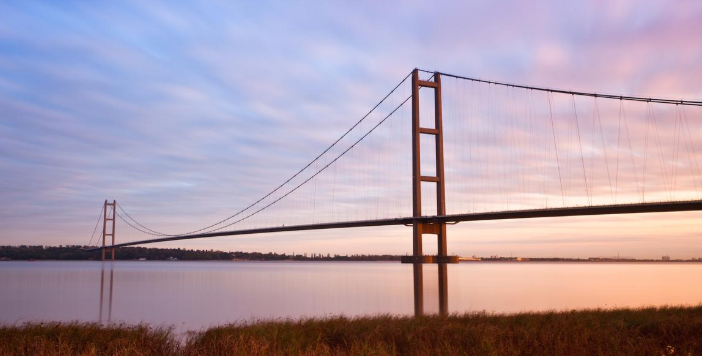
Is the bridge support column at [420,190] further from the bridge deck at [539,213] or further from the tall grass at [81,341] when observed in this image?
the tall grass at [81,341]

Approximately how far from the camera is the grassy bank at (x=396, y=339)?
7.47 m

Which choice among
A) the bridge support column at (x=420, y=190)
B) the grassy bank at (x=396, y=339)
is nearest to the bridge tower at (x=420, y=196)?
the bridge support column at (x=420, y=190)

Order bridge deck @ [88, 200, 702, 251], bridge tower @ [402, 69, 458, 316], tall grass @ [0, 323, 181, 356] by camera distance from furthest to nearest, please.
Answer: bridge tower @ [402, 69, 458, 316]
bridge deck @ [88, 200, 702, 251]
tall grass @ [0, 323, 181, 356]

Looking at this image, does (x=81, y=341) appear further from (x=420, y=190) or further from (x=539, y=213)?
(x=420, y=190)

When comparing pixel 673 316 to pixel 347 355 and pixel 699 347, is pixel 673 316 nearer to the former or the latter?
pixel 699 347

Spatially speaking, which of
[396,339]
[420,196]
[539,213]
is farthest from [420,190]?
[396,339]

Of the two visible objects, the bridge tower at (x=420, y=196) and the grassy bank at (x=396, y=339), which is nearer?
the grassy bank at (x=396, y=339)

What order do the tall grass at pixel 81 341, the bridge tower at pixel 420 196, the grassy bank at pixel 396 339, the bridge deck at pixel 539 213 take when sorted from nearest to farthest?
the grassy bank at pixel 396 339 → the tall grass at pixel 81 341 → the bridge deck at pixel 539 213 → the bridge tower at pixel 420 196

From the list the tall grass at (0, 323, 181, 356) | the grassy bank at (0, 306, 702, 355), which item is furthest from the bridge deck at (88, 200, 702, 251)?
the tall grass at (0, 323, 181, 356)

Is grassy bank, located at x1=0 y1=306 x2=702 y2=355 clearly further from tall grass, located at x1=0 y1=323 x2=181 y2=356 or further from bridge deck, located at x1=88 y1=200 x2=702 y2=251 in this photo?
bridge deck, located at x1=88 y1=200 x2=702 y2=251

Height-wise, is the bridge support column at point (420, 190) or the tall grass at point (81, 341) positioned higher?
the bridge support column at point (420, 190)

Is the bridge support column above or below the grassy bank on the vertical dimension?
above

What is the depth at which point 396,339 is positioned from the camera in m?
8.58

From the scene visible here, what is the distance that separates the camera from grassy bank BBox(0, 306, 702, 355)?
7.47m
